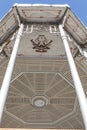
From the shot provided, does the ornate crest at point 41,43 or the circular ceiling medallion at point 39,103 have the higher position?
the ornate crest at point 41,43

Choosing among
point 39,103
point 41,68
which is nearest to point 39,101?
point 39,103

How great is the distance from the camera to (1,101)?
6555 mm

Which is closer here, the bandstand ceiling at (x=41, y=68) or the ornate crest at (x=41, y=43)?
Answer: the bandstand ceiling at (x=41, y=68)

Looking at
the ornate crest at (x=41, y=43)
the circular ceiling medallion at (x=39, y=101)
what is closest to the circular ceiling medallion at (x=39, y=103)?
the circular ceiling medallion at (x=39, y=101)

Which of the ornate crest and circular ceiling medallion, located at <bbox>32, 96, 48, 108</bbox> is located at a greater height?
the ornate crest

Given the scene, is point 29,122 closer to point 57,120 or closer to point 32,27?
point 57,120

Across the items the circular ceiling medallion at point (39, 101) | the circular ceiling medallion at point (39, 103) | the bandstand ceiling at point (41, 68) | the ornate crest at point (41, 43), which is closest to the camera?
the bandstand ceiling at point (41, 68)

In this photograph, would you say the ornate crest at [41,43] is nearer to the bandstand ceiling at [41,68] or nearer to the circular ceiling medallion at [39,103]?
the bandstand ceiling at [41,68]

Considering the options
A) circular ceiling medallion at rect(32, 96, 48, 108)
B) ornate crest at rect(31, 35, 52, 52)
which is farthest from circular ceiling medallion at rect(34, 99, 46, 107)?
ornate crest at rect(31, 35, 52, 52)

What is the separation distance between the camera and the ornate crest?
56.7ft

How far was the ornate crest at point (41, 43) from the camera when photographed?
56.7 feet

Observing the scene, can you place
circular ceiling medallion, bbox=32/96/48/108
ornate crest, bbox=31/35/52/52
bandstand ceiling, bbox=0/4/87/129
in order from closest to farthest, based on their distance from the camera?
bandstand ceiling, bbox=0/4/87/129, ornate crest, bbox=31/35/52/52, circular ceiling medallion, bbox=32/96/48/108

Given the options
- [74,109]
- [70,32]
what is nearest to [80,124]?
[74,109]

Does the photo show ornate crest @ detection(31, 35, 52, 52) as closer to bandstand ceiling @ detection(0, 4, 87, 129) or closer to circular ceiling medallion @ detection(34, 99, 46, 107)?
bandstand ceiling @ detection(0, 4, 87, 129)
